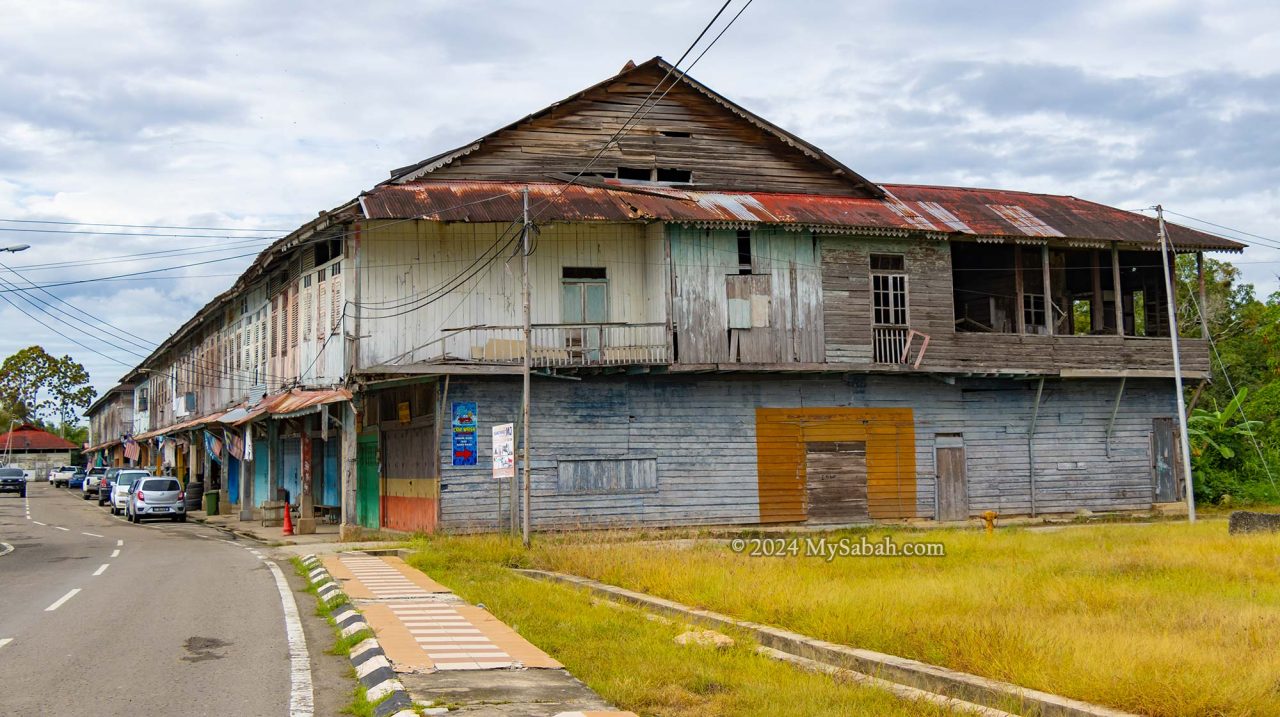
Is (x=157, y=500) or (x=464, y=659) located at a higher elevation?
(x=157, y=500)

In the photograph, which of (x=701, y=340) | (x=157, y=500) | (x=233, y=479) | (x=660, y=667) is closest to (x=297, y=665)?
(x=660, y=667)

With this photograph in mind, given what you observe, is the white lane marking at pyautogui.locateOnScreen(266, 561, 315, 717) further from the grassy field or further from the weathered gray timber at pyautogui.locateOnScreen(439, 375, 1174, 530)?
the weathered gray timber at pyautogui.locateOnScreen(439, 375, 1174, 530)

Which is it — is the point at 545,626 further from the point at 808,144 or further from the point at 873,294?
the point at 808,144

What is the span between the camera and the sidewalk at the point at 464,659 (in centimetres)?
823

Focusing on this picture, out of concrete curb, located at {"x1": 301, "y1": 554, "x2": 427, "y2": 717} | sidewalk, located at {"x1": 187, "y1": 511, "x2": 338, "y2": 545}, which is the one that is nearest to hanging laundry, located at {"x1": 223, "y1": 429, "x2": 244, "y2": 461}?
sidewalk, located at {"x1": 187, "y1": 511, "x2": 338, "y2": 545}

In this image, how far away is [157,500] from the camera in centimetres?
3778

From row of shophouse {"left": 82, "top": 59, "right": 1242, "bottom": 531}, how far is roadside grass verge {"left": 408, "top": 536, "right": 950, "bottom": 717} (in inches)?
447

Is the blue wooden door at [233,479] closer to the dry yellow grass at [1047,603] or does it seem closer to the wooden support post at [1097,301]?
the dry yellow grass at [1047,603]

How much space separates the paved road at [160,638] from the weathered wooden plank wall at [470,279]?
612 cm

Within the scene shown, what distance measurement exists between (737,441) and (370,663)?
18.2 m

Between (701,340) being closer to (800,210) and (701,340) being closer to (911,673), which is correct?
(800,210)

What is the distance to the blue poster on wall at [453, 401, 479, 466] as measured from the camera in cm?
2500

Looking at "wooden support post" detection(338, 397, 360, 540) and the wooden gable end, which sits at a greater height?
the wooden gable end

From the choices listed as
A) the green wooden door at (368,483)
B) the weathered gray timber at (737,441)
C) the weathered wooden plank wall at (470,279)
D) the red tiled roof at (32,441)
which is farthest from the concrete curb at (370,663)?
the red tiled roof at (32,441)
